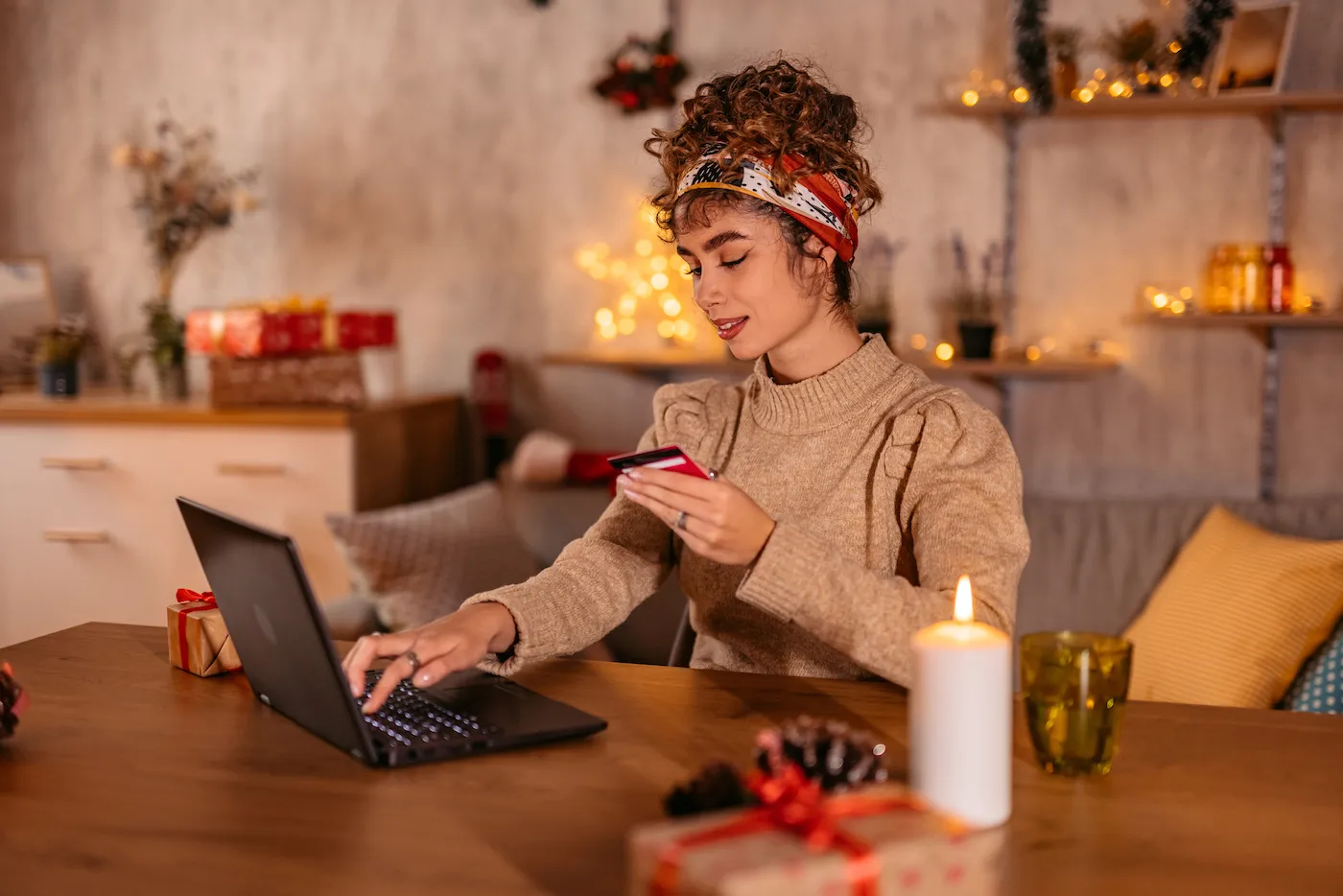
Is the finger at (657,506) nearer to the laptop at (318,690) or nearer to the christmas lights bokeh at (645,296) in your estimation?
the laptop at (318,690)

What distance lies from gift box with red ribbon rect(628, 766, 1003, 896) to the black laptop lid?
43 cm

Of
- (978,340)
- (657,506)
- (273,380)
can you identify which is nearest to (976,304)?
(978,340)

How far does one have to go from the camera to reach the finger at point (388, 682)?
3.95ft

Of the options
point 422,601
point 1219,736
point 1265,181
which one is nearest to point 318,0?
point 422,601

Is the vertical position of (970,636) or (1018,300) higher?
(1018,300)

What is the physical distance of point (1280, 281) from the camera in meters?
2.96

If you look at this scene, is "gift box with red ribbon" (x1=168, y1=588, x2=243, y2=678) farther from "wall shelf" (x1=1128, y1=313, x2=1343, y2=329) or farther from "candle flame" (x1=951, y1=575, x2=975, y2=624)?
"wall shelf" (x1=1128, y1=313, x2=1343, y2=329)

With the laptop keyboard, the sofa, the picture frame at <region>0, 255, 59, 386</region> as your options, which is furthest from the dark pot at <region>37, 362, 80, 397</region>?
the laptop keyboard

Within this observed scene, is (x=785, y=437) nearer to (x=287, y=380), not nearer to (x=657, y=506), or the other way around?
(x=657, y=506)

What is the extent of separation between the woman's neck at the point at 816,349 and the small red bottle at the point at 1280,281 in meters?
1.65

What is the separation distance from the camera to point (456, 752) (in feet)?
3.78

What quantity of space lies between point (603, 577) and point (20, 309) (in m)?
2.71

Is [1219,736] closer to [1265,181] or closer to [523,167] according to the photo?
[1265,181]

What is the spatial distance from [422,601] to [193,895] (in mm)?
1934
